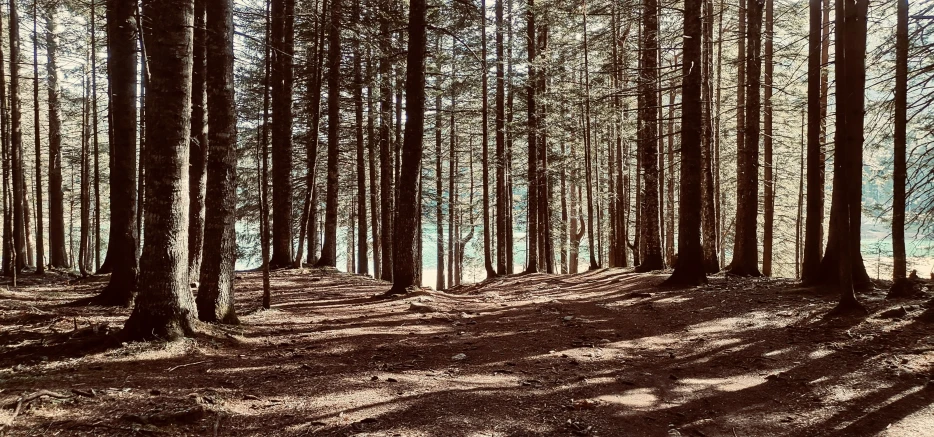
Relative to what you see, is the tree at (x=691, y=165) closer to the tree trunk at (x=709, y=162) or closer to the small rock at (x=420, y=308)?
the tree trunk at (x=709, y=162)

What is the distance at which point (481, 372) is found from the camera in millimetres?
5988

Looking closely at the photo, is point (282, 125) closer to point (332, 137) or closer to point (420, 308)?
point (332, 137)

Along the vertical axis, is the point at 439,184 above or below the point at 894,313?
above

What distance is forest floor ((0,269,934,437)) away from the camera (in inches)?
167

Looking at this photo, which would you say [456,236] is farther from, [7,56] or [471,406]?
[471,406]

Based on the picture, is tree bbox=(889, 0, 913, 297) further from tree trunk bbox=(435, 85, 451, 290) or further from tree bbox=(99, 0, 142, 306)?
tree bbox=(99, 0, 142, 306)

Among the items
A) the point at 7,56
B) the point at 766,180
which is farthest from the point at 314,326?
the point at 7,56

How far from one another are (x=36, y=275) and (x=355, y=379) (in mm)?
15385

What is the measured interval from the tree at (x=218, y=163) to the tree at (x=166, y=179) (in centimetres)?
108

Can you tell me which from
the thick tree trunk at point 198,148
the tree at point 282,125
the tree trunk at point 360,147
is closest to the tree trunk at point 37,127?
the tree at point 282,125

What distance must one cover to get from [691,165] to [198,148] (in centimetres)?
1043

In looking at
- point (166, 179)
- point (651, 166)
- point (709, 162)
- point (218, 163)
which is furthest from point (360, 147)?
point (166, 179)

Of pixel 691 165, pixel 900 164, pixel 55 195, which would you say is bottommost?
pixel 900 164

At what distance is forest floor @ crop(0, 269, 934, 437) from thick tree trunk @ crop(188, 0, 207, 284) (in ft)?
5.37
